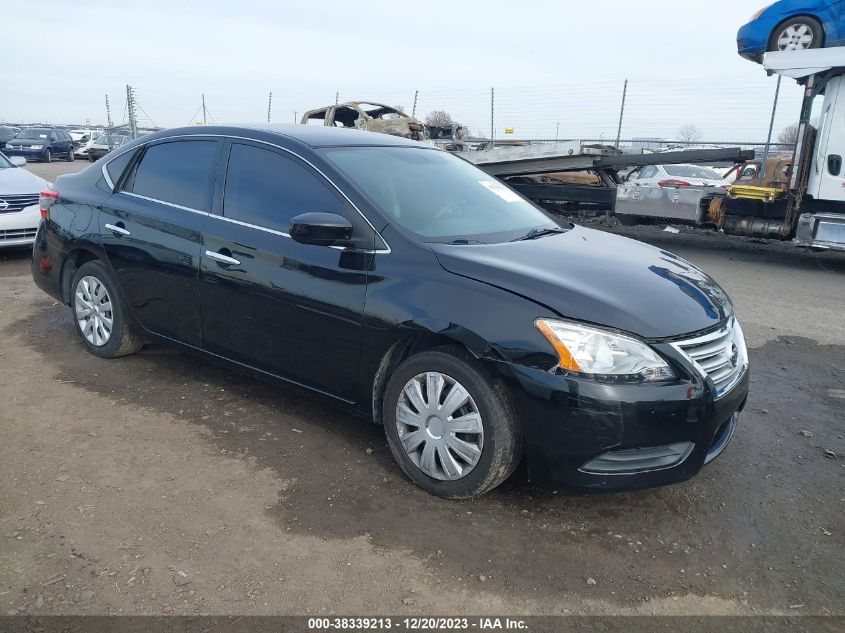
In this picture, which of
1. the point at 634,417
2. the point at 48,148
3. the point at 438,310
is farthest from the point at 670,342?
the point at 48,148

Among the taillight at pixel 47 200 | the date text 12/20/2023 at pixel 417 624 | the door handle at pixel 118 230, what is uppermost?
the taillight at pixel 47 200

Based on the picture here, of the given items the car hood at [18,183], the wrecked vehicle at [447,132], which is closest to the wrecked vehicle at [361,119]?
the wrecked vehicle at [447,132]

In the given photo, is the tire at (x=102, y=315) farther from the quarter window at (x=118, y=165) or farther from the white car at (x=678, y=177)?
the white car at (x=678, y=177)

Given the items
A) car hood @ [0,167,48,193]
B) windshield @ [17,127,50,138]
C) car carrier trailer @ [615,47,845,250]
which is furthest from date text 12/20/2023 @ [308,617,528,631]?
windshield @ [17,127,50,138]

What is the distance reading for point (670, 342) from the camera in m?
2.83

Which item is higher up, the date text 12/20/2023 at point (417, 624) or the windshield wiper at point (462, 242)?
the windshield wiper at point (462, 242)

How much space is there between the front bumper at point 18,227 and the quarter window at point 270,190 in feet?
17.2

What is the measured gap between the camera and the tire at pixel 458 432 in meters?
2.89

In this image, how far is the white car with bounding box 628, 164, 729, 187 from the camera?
36.2 ft

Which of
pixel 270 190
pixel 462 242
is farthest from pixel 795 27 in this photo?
pixel 270 190

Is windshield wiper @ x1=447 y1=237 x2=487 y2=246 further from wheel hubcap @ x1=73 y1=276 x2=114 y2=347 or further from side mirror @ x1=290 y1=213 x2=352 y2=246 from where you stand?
wheel hubcap @ x1=73 y1=276 x2=114 y2=347

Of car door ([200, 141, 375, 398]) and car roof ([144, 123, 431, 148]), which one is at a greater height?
car roof ([144, 123, 431, 148])

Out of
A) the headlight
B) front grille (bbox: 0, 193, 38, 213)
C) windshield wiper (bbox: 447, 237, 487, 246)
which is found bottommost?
front grille (bbox: 0, 193, 38, 213)

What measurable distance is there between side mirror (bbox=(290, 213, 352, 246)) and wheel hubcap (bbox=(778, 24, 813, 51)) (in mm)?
8785
